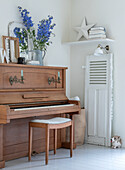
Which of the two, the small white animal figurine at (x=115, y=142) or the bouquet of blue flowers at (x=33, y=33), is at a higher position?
the bouquet of blue flowers at (x=33, y=33)

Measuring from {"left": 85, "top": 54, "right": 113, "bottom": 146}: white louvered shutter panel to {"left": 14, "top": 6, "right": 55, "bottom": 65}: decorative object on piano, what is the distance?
0.90m

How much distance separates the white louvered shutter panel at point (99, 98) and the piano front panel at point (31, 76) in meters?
0.65

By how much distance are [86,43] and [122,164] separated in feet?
7.37

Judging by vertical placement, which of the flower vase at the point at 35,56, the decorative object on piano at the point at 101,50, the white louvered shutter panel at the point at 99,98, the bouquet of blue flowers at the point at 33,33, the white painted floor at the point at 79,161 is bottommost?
the white painted floor at the point at 79,161

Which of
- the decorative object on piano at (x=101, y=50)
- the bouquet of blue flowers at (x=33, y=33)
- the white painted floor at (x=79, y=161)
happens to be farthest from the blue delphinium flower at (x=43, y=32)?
the white painted floor at (x=79, y=161)

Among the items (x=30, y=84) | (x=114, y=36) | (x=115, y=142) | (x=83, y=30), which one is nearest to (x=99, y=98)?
(x=115, y=142)

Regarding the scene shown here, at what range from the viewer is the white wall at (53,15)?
4137 mm

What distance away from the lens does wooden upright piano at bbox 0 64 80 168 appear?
350cm

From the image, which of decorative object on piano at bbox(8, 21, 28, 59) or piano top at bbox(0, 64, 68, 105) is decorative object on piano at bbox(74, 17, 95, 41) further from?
decorative object on piano at bbox(8, 21, 28, 59)

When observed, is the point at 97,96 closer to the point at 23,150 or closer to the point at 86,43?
the point at 86,43

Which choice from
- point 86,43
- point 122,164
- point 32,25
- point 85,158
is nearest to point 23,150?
point 85,158

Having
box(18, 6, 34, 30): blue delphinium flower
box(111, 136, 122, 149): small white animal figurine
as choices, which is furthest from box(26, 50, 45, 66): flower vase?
box(111, 136, 122, 149): small white animal figurine

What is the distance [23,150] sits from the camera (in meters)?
3.92

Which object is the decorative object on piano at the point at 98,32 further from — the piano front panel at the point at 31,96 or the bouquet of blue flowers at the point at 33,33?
the piano front panel at the point at 31,96
